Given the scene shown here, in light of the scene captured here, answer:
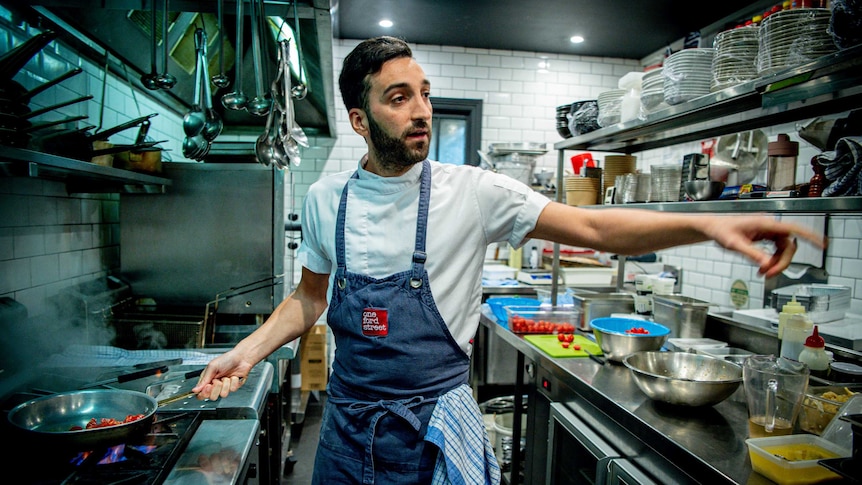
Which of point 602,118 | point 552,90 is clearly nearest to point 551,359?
point 602,118

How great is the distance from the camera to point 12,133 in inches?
59.6

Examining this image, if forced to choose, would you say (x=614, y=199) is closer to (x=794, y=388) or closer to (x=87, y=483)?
(x=794, y=388)

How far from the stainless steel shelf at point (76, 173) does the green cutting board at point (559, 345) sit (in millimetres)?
2053

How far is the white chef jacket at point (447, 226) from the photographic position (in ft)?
5.00

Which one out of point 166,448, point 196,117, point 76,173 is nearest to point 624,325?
point 166,448

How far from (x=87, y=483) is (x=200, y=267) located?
174 cm

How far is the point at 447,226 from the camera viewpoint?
1.53 m

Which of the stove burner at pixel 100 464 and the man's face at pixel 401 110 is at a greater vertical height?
the man's face at pixel 401 110

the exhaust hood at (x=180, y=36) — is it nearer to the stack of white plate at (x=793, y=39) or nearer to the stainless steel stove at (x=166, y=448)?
the stainless steel stove at (x=166, y=448)

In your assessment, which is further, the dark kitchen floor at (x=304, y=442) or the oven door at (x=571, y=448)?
the dark kitchen floor at (x=304, y=442)

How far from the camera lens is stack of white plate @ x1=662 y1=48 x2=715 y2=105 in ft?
7.02

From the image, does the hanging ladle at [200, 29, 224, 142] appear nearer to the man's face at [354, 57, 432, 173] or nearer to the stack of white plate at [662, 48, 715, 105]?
the man's face at [354, 57, 432, 173]

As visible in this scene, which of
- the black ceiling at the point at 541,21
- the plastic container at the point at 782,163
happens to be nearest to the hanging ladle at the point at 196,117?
the black ceiling at the point at 541,21

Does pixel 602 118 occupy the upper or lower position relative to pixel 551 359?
upper
